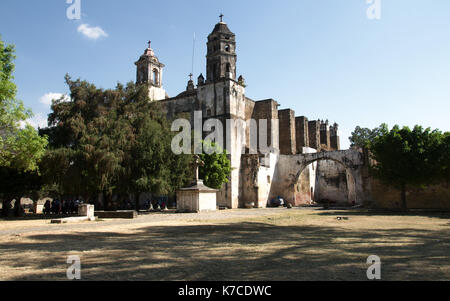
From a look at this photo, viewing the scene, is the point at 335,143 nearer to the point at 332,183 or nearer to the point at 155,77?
the point at 332,183

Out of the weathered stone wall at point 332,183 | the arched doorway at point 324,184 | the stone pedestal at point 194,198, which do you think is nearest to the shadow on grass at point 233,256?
the stone pedestal at point 194,198

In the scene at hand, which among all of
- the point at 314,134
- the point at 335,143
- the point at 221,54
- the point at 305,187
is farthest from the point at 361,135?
the point at 221,54

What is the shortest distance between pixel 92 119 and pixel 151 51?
20904 mm

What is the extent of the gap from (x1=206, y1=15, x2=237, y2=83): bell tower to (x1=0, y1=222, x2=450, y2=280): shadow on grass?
2785cm

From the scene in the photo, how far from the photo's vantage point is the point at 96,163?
20703 mm

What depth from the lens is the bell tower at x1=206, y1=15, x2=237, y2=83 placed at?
35719 millimetres

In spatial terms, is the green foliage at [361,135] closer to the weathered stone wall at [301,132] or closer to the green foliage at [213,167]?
the weathered stone wall at [301,132]

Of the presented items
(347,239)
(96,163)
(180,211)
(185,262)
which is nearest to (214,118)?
(180,211)

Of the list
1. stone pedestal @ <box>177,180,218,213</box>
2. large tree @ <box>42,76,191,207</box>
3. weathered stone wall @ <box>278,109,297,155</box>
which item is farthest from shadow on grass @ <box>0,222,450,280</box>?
weathered stone wall @ <box>278,109,297,155</box>

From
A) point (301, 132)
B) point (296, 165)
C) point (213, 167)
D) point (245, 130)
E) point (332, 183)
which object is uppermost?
point (301, 132)

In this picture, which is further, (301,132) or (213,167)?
(301,132)

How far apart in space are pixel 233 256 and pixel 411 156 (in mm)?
19547

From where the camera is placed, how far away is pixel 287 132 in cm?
4306

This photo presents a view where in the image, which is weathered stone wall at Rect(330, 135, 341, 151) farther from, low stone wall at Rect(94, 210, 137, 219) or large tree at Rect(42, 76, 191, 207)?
low stone wall at Rect(94, 210, 137, 219)
